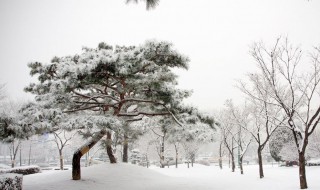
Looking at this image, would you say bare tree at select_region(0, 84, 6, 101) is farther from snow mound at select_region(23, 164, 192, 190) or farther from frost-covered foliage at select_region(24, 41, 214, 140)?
frost-covered foliage at select_region(24, 41, 214, 140)

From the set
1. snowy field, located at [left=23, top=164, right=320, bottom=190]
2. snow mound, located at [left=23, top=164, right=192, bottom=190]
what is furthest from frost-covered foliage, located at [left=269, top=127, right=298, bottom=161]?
snow mound, located at [left=23, top=164, right=192, bottom=190]

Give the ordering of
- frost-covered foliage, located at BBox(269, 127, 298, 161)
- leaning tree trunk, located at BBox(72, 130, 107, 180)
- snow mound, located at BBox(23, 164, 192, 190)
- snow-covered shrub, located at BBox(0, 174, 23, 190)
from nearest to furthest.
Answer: snow-covered shrub, located at BBox(0, 174, 23, 190) < snow mound, located at BBox(23, 164, 192, 190) < leaning tree trunk, located at BBox(72, 130, 107, 180) < frost-covered foliage, located at BBox(269, 127, 298, 161)

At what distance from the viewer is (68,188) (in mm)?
11375

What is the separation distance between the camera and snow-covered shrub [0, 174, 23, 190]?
24.9 ft

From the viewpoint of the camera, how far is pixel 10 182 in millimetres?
7891

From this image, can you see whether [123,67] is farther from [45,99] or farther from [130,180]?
[130,180]

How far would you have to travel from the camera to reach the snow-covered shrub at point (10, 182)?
7.59 metres

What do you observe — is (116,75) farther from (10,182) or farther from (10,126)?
(10,182)

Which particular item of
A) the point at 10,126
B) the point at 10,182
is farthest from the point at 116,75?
the point at 10,182

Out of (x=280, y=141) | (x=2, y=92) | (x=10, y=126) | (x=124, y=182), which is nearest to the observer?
(x=10, y=126)

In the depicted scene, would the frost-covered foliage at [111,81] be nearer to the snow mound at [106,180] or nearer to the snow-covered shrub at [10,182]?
the snow-covered shrub at [10,182]

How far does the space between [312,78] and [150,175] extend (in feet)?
37.7

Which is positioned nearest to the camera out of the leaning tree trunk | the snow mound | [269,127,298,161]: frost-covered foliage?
the snow mound

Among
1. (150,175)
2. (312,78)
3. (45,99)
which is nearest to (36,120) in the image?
(45,99)
